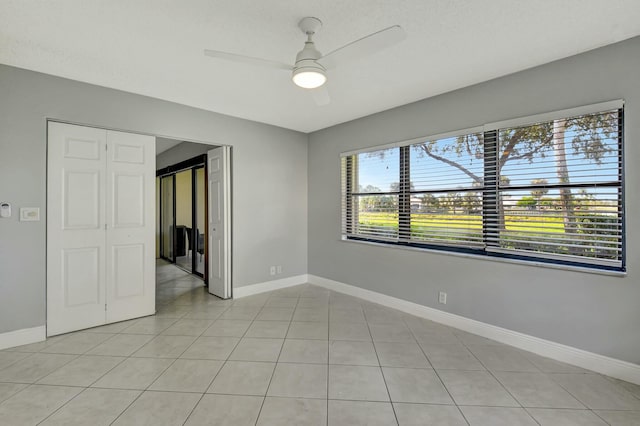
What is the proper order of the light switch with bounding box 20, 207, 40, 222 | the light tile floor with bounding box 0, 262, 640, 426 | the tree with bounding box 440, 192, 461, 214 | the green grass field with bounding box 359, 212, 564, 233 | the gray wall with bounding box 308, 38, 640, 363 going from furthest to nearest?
the tree with bounding box 440, 192, 461, 214, the light switch with bounding box 20, 207, 40, 222, the green grass field with bounding box 359, 212, 564, 233, the gray wall with bounding box 308, 38, 640, 363, the light tile floor with bounding box 0, 262, 640, 426

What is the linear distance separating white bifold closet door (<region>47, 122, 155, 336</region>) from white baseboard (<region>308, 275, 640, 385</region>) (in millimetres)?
3018

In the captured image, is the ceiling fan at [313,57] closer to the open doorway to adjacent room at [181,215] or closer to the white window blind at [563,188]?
the white window blind at [563,188]

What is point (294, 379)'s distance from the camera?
224 cm

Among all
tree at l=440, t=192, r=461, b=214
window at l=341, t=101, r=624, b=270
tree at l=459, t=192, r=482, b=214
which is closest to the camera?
window at l=341, t=101, r=624, b=270

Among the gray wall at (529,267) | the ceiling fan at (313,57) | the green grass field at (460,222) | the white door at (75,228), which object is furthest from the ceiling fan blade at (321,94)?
the white door at (75,228)

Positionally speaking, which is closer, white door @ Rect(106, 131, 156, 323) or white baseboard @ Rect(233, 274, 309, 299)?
white door @ Rect(106, 131, 156, 323)

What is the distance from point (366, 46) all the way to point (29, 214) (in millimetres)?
3373

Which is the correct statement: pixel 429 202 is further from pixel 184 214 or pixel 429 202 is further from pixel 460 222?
pixel 184 214

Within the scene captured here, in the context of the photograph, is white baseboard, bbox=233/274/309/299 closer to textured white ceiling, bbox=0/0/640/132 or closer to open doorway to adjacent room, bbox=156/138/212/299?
open doorway to adjacent room, bbox=156/138/212/299

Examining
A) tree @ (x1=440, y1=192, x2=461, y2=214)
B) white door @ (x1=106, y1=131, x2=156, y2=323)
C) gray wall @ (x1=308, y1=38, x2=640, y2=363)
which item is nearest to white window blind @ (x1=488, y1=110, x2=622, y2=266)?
gray wall @ (x1=308, y1=38, x2=640, y2=363)

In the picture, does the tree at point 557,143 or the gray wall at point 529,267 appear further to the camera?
the tree at point 557,143

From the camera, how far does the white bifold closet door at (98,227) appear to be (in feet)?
9.61

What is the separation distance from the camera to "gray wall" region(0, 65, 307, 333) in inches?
106

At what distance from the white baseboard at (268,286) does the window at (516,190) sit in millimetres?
1648
